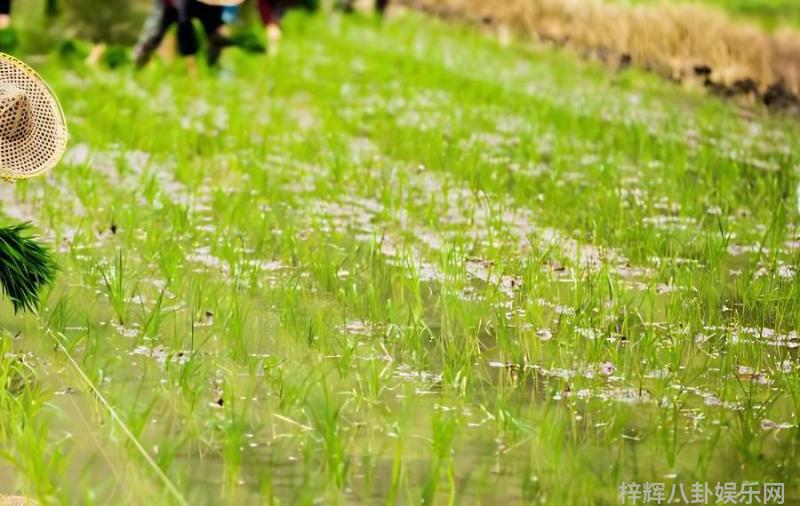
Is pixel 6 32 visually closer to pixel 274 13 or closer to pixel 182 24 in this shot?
pixel 182 24

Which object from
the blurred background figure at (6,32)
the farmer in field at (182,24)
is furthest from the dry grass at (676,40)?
the blurred background figure at (6,32)

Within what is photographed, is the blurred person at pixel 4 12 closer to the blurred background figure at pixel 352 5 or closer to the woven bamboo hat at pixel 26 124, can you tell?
A: the blurred background figure at pixel 352 5

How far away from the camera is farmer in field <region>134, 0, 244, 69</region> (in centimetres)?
1059

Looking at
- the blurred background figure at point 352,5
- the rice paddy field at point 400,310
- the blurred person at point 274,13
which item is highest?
the rice paddy field at point 400,310

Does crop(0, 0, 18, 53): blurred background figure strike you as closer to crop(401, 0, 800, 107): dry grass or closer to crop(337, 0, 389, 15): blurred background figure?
crop(401, 0, 800, 107): dry grass

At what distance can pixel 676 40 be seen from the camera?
1228 cm

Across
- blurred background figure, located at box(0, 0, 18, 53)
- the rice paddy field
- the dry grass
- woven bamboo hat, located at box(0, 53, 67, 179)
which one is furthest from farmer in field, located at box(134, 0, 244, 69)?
woven bamboo hat, located at box(0, 53, 67, 179)

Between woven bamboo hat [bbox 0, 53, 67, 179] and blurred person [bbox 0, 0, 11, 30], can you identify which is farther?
blurred person [bbox 0, 0, 11, 30]

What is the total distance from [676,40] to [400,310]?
25.1 ft

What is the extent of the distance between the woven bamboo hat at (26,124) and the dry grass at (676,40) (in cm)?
680

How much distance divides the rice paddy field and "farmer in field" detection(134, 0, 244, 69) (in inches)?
41.9

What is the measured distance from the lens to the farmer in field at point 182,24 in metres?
10.6

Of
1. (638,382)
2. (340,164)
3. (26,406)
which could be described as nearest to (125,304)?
(26,406)

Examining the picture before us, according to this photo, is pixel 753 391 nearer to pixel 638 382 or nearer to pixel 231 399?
pixel 638 382
